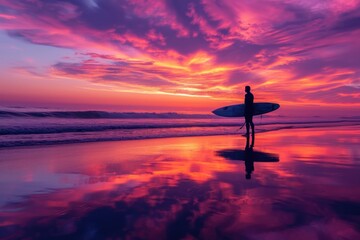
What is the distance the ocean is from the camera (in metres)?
14.8

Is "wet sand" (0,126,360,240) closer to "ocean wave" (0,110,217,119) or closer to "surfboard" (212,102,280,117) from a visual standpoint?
"surfboard" (212,102,280,117)

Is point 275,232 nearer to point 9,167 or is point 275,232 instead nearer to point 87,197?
point 87,197

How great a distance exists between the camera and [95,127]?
21.5 metres

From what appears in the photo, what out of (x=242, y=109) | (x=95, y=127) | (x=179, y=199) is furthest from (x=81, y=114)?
(x=179, y=199)

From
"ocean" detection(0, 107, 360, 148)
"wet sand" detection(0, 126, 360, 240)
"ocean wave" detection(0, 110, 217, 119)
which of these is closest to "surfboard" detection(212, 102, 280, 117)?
"ocean" detection(0, 107, 360, 148)

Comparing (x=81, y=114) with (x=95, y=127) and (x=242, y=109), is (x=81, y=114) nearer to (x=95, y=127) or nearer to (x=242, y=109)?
(x=95, y=127)

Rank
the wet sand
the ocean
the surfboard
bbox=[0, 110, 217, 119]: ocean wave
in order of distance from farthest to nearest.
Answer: bbox=[0, 110, 217, 119]: ocean wave → the surfboard → the ocean → the wet sand

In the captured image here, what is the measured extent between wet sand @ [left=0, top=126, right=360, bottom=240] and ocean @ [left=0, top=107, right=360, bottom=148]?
6609 mm

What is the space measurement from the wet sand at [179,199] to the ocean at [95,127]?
21.7 feet

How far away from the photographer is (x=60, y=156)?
9180 mm

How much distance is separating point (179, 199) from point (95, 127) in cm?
1799

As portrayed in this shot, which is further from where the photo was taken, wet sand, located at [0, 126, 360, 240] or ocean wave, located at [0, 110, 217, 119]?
ocean wave, located at [0, 110, 217, 119]

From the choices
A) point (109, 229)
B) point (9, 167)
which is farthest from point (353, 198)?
A: point (9, 167)

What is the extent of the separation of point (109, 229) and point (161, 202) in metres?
1.21
